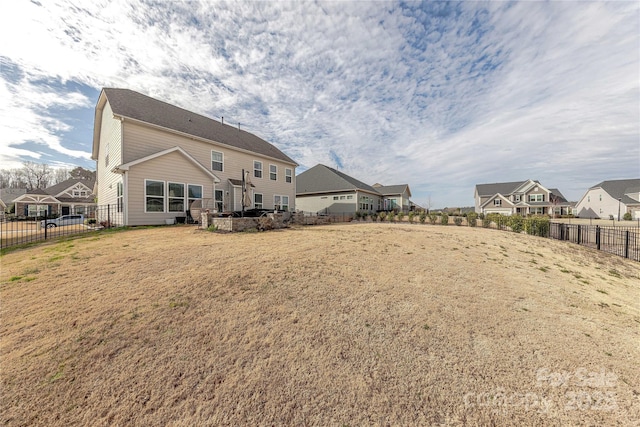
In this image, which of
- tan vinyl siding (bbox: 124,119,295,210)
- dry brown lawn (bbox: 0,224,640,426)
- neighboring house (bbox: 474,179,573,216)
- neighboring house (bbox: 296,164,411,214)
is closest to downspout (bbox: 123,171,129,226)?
tan vinyl siding (bbox: 124,119,295,210)

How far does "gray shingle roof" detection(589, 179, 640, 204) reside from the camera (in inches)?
1427

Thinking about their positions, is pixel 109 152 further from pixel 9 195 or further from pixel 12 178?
pixel 12 178

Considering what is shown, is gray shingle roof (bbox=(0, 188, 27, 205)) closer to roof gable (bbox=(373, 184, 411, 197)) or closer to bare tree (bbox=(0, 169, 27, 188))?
bare tree (bbox=(0, 169, 27, 188))

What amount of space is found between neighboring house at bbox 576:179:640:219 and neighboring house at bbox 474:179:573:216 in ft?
11.8

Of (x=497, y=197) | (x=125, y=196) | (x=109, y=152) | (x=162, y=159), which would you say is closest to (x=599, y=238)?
(x=162, y=159)

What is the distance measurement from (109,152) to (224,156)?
6.16 meters

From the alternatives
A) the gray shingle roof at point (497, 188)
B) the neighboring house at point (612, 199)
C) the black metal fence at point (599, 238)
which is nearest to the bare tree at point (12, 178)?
the black metal fence at point (599, 238)

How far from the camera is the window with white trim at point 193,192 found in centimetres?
1311

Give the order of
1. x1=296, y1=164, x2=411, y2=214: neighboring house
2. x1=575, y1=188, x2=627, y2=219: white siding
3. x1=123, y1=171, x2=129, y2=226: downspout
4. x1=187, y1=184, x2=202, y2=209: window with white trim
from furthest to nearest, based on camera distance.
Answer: x1=575, y1=188, x2=627, y2=219: white siding
x1=296, y1=164, x2=411, y2=214: neighboring house
x1=187, y1=184, x2=202, y2=209: window with white trim
x1=123, y1=171, x2=129, y2=226: downspout

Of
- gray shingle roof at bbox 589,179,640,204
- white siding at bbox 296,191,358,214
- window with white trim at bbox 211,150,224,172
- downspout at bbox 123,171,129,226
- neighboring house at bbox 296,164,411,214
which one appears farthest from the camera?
gray shingle roof at bbox 589,179,640,204

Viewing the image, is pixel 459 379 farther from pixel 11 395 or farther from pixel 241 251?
pixel 241 251

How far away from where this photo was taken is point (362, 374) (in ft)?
8.37

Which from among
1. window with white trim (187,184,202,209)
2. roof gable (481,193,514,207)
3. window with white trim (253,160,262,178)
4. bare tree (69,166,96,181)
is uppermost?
bare tree (69,166,96,181)

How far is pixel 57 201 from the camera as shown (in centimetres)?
2967
